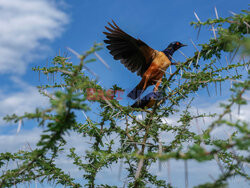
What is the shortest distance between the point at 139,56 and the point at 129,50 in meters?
0.21

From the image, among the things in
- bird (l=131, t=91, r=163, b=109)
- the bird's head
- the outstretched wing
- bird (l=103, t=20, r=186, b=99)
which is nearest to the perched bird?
bird (l=131, t=91, r=163, b=109)

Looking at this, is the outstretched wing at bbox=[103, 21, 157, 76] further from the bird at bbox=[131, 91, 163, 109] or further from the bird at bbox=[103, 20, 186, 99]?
Result: the bird at bbox=[131, 91, 163, 109]

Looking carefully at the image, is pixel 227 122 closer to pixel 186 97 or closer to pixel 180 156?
pixel 180 156

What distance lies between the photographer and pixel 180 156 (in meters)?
1.63

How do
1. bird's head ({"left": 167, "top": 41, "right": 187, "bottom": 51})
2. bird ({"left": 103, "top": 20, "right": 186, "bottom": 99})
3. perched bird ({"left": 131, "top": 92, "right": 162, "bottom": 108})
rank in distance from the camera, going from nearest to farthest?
perched bird ({"left": 131, "top": 92, "right": 162, "bottom": 108}), bird ({"left": 103, "top": 20, "right": 186, "bottom": 99}), bird's head ({"left": 167, "top": 41, "right": 187, "bottom": 51})

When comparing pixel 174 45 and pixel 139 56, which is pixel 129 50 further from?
pixel 174 45

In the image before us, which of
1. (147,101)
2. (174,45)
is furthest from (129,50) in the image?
(147,101)

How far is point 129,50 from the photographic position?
470 centimetres

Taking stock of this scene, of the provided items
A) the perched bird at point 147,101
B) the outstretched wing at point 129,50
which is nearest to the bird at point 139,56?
the outstretched wing at point 129,50

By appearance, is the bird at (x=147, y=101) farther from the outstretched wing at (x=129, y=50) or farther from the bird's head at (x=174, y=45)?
the bird's head at (x=174, y=45)

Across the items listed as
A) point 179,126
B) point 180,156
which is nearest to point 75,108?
point 180,156

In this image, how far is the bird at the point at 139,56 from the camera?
434 centimetres

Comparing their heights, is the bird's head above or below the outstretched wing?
above

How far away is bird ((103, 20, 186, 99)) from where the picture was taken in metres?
4.34
